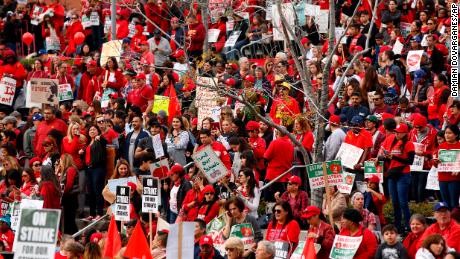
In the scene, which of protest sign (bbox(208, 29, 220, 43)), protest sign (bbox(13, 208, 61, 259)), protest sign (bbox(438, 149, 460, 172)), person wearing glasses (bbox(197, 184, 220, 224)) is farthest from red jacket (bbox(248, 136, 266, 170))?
protest sign (bbox(13, 208, 61, 259))

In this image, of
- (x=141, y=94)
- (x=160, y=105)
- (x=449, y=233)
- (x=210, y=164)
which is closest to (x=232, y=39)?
(x=141, y=94)

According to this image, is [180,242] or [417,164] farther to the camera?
[417,164]

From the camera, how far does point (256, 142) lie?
2630cm

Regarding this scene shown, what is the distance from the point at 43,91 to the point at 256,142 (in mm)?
6013

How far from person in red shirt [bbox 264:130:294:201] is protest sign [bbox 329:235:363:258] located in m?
4.36

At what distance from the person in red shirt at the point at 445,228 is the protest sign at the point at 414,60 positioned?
8.44m

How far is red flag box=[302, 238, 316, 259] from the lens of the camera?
67.6 feet

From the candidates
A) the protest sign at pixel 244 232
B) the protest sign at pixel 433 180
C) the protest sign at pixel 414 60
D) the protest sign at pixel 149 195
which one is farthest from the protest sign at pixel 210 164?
the protest sign at pixel 414 60

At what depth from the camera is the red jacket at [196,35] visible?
31.8 meters

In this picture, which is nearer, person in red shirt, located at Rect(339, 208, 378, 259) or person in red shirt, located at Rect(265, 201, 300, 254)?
person in red shirt, located at Rect(339, 208, 378, 259)

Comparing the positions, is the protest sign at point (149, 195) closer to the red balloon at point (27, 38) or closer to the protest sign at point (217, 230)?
the protest sign at point (217, 230)

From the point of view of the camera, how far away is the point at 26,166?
28719 mm

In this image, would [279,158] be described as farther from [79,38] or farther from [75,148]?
[79,38]

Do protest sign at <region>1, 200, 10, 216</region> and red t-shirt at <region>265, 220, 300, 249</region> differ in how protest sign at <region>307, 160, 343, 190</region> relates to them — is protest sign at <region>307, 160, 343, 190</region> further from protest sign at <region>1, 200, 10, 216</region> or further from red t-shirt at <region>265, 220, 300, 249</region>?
protest sign at <region>1, 200, 10, 216</region>
